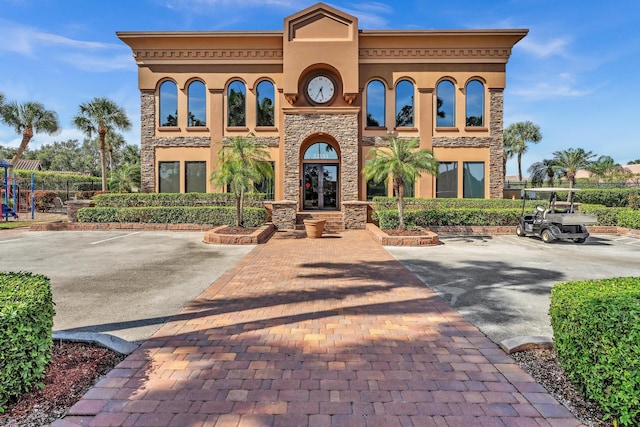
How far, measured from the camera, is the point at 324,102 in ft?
65.2

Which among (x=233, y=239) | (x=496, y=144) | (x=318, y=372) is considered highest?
(x=496, y=144)

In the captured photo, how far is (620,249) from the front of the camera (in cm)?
1152

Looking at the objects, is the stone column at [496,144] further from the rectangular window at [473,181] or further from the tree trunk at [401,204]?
the tree trunk at [401,204]

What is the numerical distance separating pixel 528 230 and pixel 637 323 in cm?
Answer: 1242

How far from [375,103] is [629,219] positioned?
42.4 ft

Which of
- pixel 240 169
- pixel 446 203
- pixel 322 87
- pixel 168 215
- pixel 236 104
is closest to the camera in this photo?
pixel 240 169

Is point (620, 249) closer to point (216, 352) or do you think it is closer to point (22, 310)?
point (216, 352)

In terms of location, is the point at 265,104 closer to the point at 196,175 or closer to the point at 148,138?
the point at 196,175

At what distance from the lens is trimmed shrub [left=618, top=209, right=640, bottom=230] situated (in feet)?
49.3

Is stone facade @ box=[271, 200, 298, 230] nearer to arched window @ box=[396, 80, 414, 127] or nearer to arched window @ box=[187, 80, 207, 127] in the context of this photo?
arched window @ box=[187, 80, 207, 127]

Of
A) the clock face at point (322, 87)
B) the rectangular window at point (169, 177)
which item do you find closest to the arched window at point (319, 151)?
the clock face at point (322, 87)

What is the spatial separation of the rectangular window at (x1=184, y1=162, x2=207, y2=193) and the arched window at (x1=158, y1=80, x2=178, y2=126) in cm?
270

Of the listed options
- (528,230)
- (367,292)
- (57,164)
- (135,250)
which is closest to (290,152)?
(135,250)

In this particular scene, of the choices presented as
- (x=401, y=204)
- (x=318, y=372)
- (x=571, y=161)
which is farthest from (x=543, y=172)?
(x=318, y=372)
